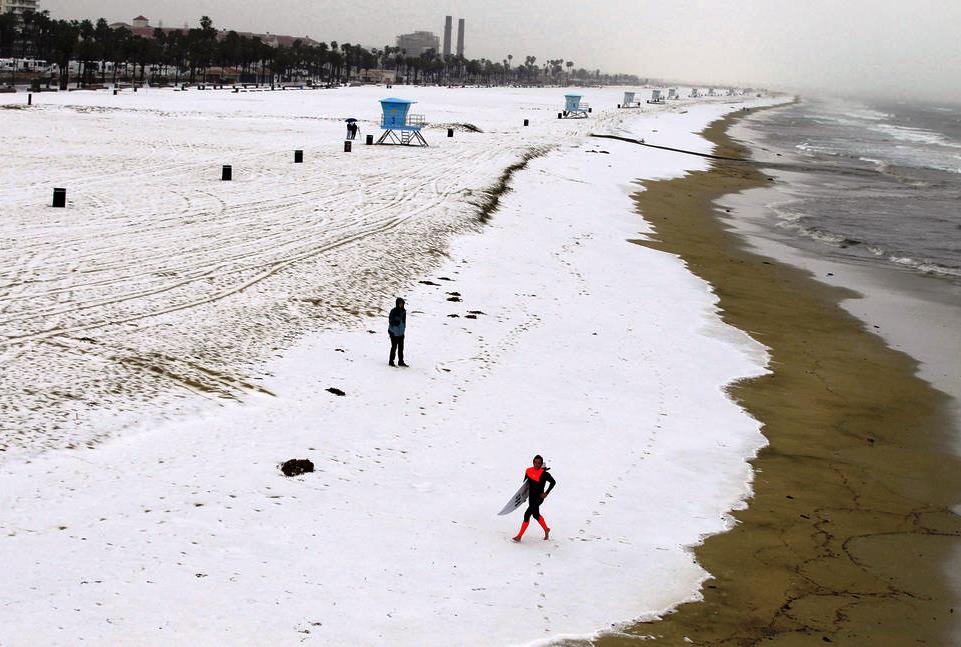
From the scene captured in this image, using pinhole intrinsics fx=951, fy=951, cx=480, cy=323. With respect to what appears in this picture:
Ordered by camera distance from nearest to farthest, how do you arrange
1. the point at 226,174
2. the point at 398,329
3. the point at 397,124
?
the point at 398,329, the point at 226,174, the point at 397,124

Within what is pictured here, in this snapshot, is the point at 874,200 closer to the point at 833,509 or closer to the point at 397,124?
the point at 397,124

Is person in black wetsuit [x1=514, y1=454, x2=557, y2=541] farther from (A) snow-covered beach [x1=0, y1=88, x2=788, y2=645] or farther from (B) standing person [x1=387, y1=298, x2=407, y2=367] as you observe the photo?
(B) standing person [x1=387, y1=298, x2=407, y2=367]

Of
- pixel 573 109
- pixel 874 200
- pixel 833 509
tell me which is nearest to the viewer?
pixel 833 509

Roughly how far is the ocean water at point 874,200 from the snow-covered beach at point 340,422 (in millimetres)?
11613

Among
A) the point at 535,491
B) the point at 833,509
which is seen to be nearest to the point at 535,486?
the point at 535,491

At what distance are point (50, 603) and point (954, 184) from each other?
235 feet

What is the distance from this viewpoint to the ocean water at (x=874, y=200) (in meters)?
39.7

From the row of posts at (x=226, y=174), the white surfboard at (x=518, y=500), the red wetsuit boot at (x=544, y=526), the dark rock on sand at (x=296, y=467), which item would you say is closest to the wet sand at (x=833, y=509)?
the red wetsuit boot at (x=544, y=526)

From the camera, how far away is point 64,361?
671 inches

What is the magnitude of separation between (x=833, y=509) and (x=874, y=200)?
148 ft

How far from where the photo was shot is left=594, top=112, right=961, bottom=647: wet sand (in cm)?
1170

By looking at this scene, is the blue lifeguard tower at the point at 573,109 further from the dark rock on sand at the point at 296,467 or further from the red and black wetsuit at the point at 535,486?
the red and black wetsuit at the point at 535,486

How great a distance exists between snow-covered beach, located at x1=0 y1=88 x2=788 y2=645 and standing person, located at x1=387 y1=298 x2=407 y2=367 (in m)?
0.48

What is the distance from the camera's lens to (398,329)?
750 inches
